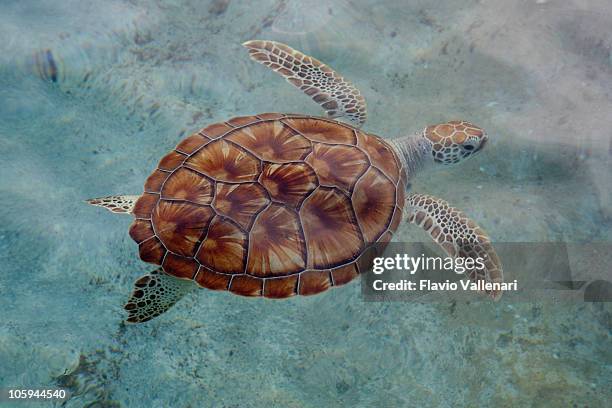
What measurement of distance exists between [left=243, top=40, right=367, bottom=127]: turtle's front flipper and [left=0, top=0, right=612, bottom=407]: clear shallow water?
0.18 m

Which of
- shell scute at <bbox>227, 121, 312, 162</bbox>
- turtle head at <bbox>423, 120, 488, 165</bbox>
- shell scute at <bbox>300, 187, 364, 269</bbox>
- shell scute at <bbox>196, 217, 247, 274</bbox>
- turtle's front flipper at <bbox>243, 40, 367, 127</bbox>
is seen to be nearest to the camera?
shell scute at <bbox>196, 217, 247, 274</bbox>

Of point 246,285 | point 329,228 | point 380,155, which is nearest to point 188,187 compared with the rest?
point 246,285

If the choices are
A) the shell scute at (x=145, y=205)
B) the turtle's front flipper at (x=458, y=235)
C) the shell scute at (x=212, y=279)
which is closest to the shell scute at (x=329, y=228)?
the shell scute at (x=212, y=279)

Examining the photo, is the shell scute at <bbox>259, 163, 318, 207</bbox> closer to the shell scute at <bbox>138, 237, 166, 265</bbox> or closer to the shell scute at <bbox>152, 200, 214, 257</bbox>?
the shell scute at <bbox>152, 200, 214, 257</bbox>

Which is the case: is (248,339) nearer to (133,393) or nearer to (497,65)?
(133,393)

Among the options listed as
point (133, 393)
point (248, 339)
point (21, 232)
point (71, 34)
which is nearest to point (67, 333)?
point (133, 393)

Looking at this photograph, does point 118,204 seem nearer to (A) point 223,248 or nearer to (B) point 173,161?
(B) point 173,161

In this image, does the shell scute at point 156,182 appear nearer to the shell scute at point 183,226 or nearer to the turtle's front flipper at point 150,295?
the shell scute at point 183,226

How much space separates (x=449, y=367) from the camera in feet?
7.98

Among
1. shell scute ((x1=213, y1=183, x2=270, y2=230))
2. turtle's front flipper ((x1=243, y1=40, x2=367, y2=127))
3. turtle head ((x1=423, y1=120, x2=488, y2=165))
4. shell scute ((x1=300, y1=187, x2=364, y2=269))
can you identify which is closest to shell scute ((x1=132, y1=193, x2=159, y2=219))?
shell scute ((x1=213, y1=183, x2=270, y2=230))

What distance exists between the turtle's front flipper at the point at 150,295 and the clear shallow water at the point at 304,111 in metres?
0.16

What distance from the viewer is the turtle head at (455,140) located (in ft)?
9.42

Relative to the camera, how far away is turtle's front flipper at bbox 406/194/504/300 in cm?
257

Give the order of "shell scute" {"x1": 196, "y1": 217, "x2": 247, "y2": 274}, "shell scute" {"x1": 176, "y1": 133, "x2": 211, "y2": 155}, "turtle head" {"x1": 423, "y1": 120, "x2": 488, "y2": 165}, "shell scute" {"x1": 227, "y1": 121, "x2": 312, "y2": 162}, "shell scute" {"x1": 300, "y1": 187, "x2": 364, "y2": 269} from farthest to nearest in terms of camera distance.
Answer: "turtle head" {"x1": 423, "y1": 120, "x2": 488, "y2": 165} < "shell scute" {"x1": 176, "y1": 133, "x2": 211, "y2": 155} < "shell scute" {"x1": 227, "y1": 121, "x2": 312, "y2": 162} < "shell scute" {"x1": 300, "y1": 187, "x2": 364, "y2": 269} < "shell scute" {"x1": 196, "y1": 217, "x2": 247, "y2": 274}
